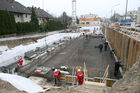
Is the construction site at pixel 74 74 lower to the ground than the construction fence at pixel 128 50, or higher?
lower

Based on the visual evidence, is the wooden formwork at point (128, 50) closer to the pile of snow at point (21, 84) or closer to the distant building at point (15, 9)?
the pile of snow at point (21, 84)

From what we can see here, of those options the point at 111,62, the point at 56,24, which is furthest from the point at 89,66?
the point at 56,24

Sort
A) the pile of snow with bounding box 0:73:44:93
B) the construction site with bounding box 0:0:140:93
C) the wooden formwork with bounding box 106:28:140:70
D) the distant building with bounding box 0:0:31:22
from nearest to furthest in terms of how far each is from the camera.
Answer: the construction site with bounding box 0:0:140:93
the pile of snow with bounding box 0:73:44:93
the wooden formwork with bounding box 106:28:140:70
the distant building with bounding box 0:0:31:22

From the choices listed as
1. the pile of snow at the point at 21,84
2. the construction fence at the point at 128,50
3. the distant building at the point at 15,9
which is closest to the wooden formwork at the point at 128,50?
the construction fence at the point at 128,50

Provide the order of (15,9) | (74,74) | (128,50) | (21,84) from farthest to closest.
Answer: (15,9) < (74,74) < (128,50) < (21,84)

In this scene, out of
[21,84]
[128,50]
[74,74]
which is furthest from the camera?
[74,74]

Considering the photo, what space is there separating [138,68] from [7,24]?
2277 cm

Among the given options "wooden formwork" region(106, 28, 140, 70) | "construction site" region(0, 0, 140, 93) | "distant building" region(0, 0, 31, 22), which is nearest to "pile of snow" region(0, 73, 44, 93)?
"construction site" region(0, 0, 140, 93)

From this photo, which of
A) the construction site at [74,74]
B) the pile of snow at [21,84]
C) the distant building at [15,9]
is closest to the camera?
the construction site at [74,74]

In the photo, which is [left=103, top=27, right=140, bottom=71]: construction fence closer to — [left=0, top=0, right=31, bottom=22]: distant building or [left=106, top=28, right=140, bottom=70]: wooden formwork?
[left=106, top=28, right=140, bottom=70]: wooden formwork

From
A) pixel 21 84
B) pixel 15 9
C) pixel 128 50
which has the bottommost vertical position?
pixel 21 84

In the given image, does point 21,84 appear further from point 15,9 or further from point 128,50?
point 15,9

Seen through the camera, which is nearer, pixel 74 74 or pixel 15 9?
pixel 74 74

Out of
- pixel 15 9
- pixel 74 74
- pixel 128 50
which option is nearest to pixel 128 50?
pixel 128 50
